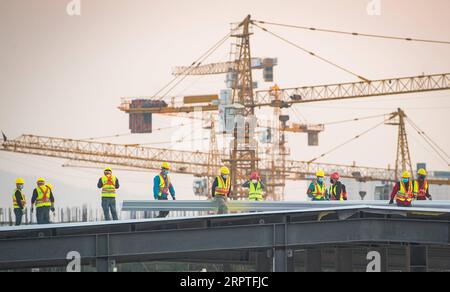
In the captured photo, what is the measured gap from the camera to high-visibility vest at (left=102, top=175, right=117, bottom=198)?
135 ft

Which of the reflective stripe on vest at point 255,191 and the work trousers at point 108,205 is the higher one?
the reflective stripe on vest at point 255,191

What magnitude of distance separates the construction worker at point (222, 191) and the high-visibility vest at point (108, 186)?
4098 mm

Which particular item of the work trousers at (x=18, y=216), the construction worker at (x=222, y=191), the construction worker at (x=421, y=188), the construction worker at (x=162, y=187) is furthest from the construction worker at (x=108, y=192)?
the construction worker at (x=421, y=188)

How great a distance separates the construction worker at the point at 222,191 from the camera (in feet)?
127

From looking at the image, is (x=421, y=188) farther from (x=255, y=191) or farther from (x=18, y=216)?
(x=18, y=216)

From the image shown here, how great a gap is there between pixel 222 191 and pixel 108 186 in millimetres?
4622

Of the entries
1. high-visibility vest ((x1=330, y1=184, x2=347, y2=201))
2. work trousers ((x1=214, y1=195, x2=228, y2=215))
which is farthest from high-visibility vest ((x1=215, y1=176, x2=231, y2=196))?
high-visibility vest ((x1=330, y1=184, x2=347, y2=201))

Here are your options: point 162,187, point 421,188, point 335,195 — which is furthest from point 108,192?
point 421,188

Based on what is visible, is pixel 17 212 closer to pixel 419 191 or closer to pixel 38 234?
pixel 38 234

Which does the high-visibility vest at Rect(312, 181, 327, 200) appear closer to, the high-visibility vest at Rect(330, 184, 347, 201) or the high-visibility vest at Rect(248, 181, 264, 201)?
the high-visibility vest at Rect(330, 184, 347, 201)

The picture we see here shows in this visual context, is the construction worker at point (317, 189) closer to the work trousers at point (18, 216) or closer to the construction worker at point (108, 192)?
the construction worker at point (108, 192)
